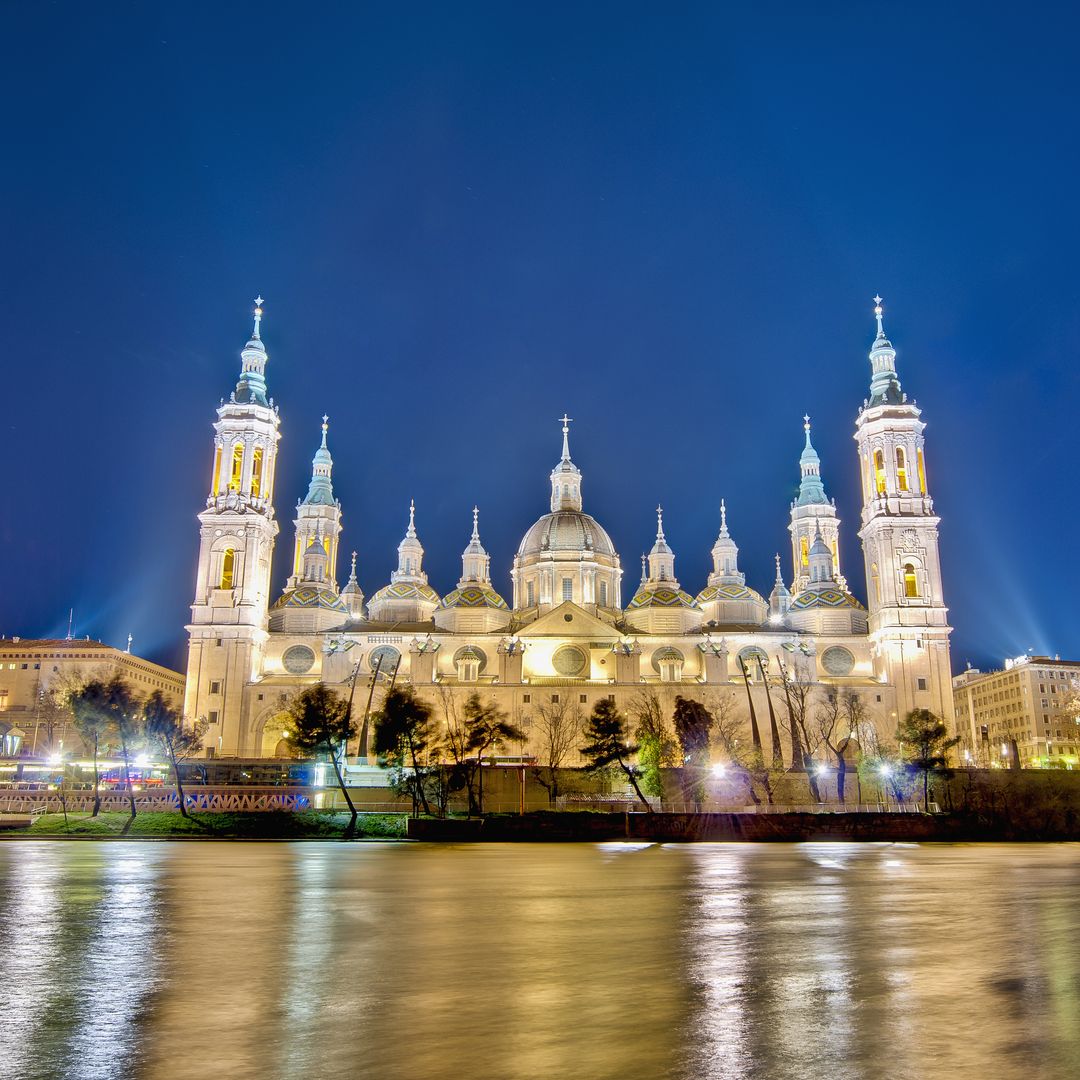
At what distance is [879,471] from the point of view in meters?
80.8

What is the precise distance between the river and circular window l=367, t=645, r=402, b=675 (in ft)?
188

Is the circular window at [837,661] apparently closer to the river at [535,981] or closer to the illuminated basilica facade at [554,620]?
the illuminated basilica facade at [554,620]

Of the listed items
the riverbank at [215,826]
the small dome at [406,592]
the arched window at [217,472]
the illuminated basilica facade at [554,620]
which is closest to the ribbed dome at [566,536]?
the illuminated basilica facade at [554,620]

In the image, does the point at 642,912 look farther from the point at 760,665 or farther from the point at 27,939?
the point at 760,665

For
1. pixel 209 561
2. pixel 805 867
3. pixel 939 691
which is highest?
pixel 209 561

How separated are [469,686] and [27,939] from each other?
61359 millimetres

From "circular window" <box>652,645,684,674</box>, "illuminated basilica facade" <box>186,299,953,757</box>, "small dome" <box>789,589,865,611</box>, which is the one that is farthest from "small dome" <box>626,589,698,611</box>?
"small dome" <box>789,589,865,611</box>

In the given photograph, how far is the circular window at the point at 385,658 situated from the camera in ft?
248

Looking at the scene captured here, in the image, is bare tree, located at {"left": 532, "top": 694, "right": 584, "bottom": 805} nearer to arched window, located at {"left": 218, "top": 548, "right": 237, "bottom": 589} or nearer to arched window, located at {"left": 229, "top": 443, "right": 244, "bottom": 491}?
arched window, located at {"left": 218, "top": 548, "right": 237, "bottom": 589}

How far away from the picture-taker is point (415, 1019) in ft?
23.6

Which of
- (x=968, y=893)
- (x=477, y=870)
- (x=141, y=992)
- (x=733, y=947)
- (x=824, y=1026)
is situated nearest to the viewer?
(x=824, y=1026)

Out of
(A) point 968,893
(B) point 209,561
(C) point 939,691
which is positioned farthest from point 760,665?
(A) point 968,893

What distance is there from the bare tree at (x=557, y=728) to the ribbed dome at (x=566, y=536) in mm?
17586

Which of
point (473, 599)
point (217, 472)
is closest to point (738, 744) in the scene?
point (473, 599)
